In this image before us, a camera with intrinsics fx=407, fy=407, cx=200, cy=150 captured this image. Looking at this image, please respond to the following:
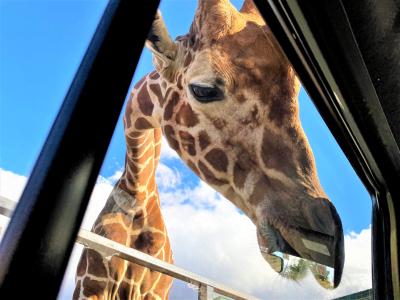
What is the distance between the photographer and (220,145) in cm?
96

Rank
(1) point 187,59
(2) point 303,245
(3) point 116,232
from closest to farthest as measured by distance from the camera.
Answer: (2) point 303,245, (3) point 116,232, (1) point 187,59

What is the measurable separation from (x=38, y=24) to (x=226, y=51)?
669mm

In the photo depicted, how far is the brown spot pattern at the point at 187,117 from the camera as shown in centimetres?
101

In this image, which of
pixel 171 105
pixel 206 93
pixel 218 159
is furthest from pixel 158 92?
pixel 218 159

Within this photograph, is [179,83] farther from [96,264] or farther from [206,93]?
[96,264]

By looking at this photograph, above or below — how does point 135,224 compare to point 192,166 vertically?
below

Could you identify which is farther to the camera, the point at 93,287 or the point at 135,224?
the point at 135,224

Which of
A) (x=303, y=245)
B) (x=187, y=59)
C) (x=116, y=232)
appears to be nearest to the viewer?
(x=303, y=245)

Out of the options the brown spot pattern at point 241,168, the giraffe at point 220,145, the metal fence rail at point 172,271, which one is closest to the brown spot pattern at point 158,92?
the giraffe at point 220,145

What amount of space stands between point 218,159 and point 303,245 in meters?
0.28

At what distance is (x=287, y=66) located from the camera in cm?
81

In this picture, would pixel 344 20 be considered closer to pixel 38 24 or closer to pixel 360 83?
pixel 360 83

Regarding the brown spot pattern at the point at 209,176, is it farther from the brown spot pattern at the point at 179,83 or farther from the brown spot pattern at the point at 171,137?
the brown spot pattern at the point at 179,83

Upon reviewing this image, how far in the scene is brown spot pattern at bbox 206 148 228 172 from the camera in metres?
0.95
